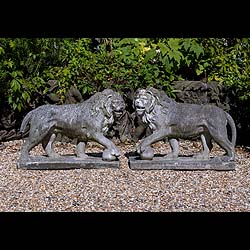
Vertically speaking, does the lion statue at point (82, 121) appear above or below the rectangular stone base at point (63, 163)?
above

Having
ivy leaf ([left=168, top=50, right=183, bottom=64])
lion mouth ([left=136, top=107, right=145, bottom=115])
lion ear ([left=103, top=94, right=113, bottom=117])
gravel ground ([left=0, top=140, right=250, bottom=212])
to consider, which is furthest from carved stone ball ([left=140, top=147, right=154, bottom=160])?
ivy leaf ([left=168, top=50, right=183, bottom=64])

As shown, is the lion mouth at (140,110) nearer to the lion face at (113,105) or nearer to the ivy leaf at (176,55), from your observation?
the lion face at (113,105)

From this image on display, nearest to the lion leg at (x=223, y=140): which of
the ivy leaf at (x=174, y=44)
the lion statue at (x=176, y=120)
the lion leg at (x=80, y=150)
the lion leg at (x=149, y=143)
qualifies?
the lion statue at (x=176, y=120)

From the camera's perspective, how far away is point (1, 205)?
315 cm

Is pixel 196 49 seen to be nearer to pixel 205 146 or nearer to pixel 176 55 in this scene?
pixel 176 55

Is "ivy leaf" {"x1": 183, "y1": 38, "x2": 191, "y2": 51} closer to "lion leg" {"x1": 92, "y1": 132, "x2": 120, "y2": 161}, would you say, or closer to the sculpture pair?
the sculpture pair

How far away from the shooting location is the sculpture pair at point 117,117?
406 cm

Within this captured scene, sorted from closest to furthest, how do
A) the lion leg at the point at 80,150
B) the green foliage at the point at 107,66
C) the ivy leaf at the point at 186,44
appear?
the lion leg at the point at 80,150
the green foliage at the point at 107,66
the ivy leaf at the point at 186,44

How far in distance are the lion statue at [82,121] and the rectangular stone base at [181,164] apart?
0.72 ft

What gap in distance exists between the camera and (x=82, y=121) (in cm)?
409

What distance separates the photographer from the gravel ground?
123 inches

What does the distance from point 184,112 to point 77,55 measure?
190cm

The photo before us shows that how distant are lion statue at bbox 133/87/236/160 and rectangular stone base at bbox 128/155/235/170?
0.20 feet
